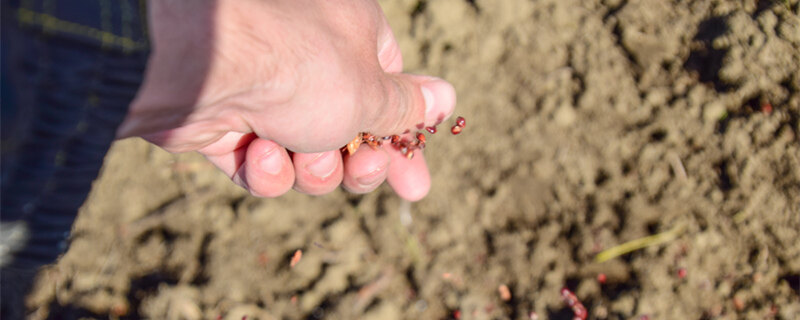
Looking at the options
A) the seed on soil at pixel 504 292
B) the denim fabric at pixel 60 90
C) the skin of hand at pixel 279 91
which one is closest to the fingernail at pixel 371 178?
the skin of hand at pixel 279 91

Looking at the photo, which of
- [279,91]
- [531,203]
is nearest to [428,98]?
[279,91]

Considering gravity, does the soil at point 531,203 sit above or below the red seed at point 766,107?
below

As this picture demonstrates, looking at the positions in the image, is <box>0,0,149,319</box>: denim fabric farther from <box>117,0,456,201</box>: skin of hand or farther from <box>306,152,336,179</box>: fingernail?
<box>306,152,336,179</box>: fingernail

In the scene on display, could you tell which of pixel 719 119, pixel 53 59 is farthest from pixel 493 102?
pixel 53 59

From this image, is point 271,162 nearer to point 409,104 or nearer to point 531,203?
point 409,104

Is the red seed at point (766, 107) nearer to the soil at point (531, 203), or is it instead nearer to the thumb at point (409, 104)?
the soil at point (531, 203)

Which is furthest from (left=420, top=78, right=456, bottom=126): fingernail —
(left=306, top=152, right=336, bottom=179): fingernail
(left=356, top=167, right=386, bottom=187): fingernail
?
(left=306, top=152, right=336, bottom=179): fingernail
